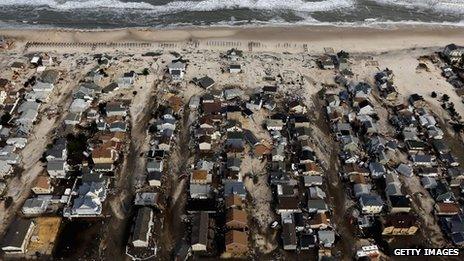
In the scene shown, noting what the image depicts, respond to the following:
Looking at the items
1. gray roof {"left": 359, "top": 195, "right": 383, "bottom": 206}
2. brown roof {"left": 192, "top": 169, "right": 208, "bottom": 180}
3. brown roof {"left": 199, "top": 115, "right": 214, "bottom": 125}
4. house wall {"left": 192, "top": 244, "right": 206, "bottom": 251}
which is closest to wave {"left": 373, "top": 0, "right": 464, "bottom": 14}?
brown roof {"left": 199, "top": 115, "right": 214, "bottom": 125}

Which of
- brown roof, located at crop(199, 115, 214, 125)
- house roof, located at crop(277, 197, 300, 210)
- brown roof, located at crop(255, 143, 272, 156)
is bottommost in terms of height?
house roof, located at crop(277, 197, 300, 210)

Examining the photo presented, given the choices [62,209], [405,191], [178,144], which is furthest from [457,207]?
[62,209]

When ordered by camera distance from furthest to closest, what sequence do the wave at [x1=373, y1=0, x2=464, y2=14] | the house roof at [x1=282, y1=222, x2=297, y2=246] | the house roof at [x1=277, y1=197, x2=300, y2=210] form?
the wave at [x1=373, y1=0, x2=464, y2=14] → the house roof at [x1=277, y1=197, x2=300, y2=210] → the house roof at [x1=282, y1=222, x2=297, y2=246]

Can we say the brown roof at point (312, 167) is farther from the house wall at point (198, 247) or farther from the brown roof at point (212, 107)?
the house wall at point (198, 247)

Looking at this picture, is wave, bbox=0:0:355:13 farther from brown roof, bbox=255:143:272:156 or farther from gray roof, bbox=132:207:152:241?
gray roof, bbox=132:207:152:241

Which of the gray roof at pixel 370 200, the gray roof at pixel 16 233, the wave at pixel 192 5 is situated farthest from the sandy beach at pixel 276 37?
the gray roof at pixel 16 233

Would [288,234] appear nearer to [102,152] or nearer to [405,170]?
[405,170]
